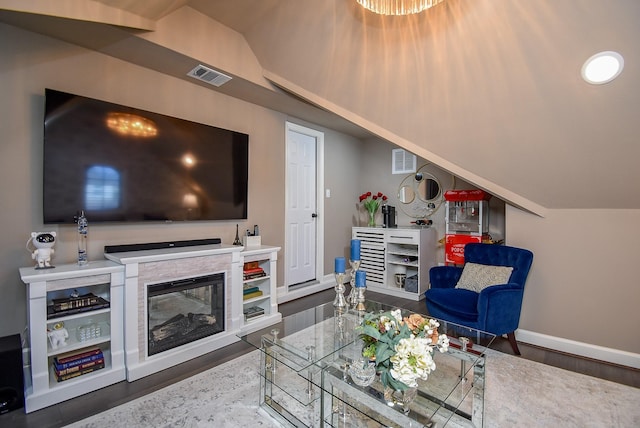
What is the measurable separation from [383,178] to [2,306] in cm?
447

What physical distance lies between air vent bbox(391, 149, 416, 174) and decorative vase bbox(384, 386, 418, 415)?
143 inches

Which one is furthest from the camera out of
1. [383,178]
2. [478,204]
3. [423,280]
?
[383,178]

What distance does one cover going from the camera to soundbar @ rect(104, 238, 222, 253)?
2.42 m

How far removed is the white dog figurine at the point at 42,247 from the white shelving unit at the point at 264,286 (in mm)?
1439

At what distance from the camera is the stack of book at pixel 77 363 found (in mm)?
1952

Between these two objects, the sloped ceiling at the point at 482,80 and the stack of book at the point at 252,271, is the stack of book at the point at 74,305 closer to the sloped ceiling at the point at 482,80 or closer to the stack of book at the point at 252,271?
the stack of book at the point at 252,271

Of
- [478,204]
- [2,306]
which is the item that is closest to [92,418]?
[2,306]

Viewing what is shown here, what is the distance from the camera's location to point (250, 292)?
313 centimetres

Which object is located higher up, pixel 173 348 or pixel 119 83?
pixel 119 83

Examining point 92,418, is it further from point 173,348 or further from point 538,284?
point 538,284

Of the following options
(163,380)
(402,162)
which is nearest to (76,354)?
(163,380)

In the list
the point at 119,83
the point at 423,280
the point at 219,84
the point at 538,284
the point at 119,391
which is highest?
the point at 219,84

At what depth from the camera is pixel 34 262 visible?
2129 mm

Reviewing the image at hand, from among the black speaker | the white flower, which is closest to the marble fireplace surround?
the black speaker
